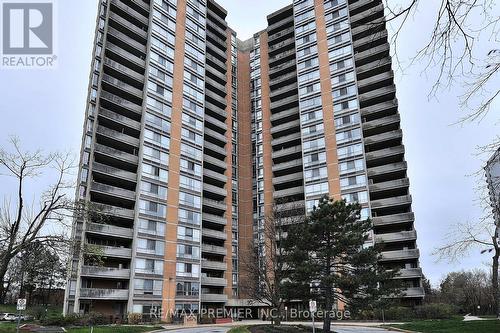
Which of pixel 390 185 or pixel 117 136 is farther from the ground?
pixel 117 136

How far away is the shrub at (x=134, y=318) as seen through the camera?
46644mm

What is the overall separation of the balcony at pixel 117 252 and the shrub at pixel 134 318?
24.3ft

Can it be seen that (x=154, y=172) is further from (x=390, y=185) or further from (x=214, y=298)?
(x=390, y=185)

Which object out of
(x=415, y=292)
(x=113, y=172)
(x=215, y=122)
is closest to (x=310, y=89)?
(x=215, y=122)

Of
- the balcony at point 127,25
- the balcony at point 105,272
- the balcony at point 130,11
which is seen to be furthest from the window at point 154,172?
the balcony at point 130,11

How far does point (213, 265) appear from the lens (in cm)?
6366

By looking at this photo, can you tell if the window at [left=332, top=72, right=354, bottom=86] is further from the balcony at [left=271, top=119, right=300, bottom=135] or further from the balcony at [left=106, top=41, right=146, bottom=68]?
the balcony at [left=106, top=41, right=146, bottom=68]

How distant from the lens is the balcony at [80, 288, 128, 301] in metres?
46.8

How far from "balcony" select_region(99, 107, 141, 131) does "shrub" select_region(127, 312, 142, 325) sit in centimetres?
2609

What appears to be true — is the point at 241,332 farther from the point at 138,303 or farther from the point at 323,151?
the point at 323,151

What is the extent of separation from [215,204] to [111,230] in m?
20.8

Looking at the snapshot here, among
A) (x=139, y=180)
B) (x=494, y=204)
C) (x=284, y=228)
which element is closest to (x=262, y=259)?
(x=284, y=228)

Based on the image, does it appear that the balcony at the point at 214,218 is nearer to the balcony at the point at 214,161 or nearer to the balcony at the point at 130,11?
the balcony at the point at 214,161

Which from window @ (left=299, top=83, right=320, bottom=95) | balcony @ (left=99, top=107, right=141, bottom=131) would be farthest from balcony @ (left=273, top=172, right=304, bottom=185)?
balcony @ (left=99, top=107, right=141, bottom=131)
